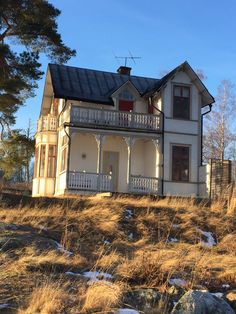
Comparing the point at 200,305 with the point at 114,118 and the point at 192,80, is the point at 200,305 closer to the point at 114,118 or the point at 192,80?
the point at 114,118

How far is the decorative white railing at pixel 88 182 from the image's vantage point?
84.9 feet

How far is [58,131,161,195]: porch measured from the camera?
2603 cm

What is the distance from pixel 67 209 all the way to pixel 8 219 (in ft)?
7.98

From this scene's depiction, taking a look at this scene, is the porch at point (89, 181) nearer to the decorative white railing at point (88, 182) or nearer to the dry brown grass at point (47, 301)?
the decorative white railing at point (88, 182)

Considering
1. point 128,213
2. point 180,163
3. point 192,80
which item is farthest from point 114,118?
point 128,213

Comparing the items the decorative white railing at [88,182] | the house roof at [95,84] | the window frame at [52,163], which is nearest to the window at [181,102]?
the house roof at [95,84]

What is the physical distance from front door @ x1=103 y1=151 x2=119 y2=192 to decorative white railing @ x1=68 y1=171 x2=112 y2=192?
272 cm

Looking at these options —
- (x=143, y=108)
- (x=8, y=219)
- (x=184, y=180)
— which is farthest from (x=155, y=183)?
(x=8, y=219)

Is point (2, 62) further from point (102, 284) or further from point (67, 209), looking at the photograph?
point (102, 284)

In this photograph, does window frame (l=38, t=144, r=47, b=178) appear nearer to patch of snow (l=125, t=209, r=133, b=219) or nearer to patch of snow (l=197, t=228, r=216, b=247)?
patch of snow (l=125, t=209, r=133, b=219)

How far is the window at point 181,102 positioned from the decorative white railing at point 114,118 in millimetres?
1250

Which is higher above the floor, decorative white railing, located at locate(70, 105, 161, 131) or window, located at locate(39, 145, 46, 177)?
decorative white railing, located at locate(70, 105, 161, 131)

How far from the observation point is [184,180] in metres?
28.2

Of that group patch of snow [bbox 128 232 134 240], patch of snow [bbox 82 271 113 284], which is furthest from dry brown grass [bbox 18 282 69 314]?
patch of snow [bbox 128 232 134 240]
